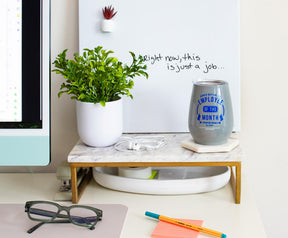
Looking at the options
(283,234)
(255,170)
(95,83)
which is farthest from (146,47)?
(283,234)

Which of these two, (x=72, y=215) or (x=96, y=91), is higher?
(x=96, y=91)

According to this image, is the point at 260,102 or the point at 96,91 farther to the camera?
the point at 260,102

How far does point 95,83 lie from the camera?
0.97 meters

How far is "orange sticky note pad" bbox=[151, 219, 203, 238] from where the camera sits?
0.80 metres

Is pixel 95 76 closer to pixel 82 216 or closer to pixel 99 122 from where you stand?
pixel 99 122

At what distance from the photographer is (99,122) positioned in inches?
38.2

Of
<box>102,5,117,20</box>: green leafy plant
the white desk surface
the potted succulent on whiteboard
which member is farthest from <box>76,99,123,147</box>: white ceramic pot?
<box>102,5,117,20</box>: green leafy plant

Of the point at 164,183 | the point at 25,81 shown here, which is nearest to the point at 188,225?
the point at 164,183

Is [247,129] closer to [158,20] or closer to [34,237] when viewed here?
[158,20]

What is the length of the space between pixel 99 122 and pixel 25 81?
0.59ft

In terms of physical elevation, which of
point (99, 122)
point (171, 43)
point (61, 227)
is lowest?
point (61, 227)

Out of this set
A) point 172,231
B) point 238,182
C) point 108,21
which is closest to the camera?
point 172,231

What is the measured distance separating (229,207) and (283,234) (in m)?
0.38

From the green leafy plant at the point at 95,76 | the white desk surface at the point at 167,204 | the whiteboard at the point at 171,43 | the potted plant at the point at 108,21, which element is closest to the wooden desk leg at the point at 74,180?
the white desk surface at the point at 167,204
